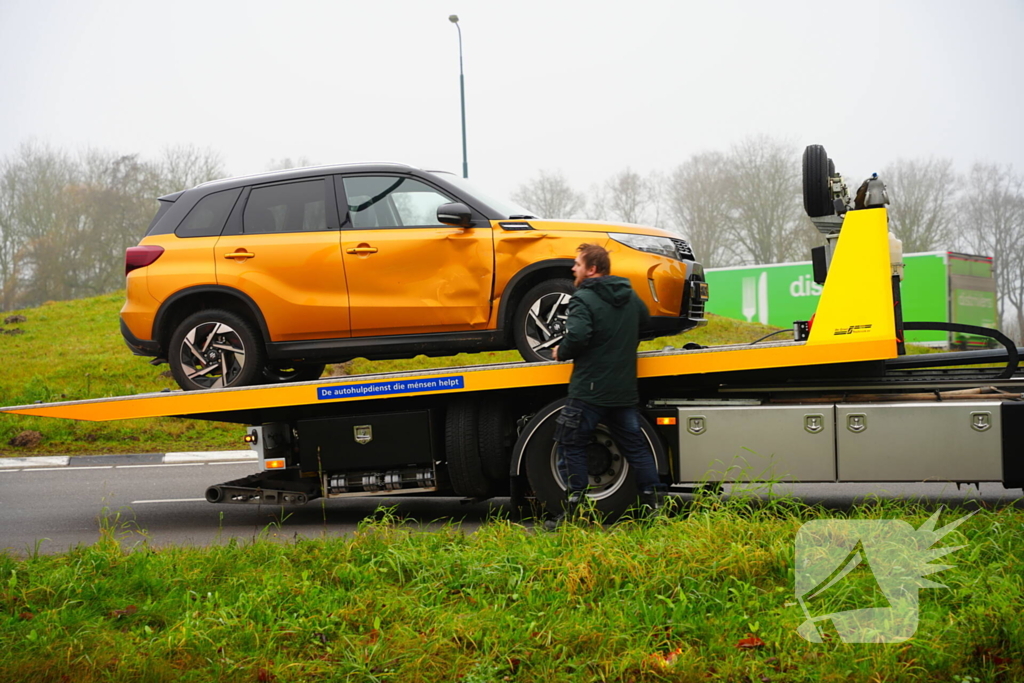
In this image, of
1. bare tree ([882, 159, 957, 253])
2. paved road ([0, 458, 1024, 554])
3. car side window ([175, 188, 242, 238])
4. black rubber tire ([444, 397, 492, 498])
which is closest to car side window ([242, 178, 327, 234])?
car side window ([175, 188, 242, 238])

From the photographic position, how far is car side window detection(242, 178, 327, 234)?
691cm

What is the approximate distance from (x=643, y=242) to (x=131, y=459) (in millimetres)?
7960

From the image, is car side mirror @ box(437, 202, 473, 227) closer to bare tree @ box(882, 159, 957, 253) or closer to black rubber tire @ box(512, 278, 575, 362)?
black rubber tire @ box(512, 278, 575, 362)

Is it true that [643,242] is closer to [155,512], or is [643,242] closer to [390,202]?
[390,202]

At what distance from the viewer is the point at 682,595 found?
13.1ft

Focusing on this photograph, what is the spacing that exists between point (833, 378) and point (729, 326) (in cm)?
1442

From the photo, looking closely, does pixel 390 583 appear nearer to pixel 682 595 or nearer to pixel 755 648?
pixel 682 595

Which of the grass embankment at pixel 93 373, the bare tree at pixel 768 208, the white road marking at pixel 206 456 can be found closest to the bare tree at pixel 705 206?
the bare tree at pixel 768 208

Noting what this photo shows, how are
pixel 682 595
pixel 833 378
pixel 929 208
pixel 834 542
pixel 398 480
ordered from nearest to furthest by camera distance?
1. pixel 682 595
2. pixel 834 542
3. pixel 833 378
4. pixel 398 480
5. pixel 929 208

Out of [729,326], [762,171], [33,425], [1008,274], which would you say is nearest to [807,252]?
[762,171]

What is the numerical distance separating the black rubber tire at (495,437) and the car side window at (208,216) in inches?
101

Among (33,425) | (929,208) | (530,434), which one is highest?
(929,208)

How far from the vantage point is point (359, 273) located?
6715 mm

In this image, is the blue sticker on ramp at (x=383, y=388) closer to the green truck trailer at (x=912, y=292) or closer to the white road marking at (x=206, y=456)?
the white road marking at (x=206, y=456)
